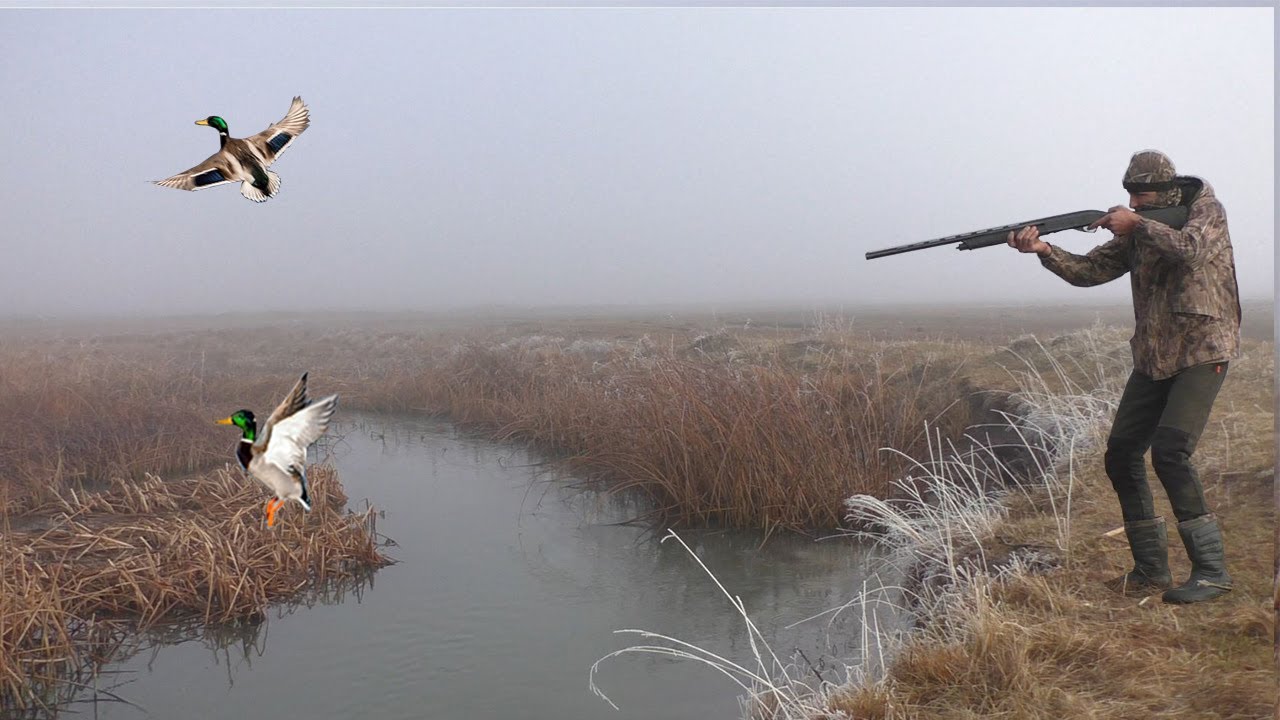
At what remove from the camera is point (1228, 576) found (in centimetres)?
249

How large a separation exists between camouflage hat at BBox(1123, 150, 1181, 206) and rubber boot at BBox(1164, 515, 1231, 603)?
37.6 inches

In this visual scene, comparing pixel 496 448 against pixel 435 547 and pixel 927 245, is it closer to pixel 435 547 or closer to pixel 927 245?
pixel 435 547

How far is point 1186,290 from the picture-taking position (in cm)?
217

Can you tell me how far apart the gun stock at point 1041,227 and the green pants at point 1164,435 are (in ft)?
1.41

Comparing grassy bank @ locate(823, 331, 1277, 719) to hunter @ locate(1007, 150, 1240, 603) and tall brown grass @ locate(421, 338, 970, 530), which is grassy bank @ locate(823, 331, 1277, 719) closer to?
hunter @ locate(1007, 150, 1240, 603)

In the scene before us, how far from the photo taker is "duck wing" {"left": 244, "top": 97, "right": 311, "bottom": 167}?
5.80ft

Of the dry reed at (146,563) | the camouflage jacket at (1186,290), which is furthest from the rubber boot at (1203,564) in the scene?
the dry reed at (146,563)

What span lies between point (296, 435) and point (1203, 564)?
263 cm

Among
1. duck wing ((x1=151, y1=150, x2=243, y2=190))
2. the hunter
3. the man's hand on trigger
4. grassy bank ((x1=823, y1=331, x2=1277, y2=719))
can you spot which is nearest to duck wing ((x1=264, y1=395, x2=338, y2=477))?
duck wing ((x1=151, y1=150, x2=243, y2=190))

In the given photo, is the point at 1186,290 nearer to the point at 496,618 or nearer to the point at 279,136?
the point at 279,136

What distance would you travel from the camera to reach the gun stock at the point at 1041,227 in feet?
7.27

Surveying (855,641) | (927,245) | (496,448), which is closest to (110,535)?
(496,448)

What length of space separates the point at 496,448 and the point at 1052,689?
405 cm

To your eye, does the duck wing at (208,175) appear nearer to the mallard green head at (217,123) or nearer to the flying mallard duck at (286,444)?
the mallard green head at (217,123)
